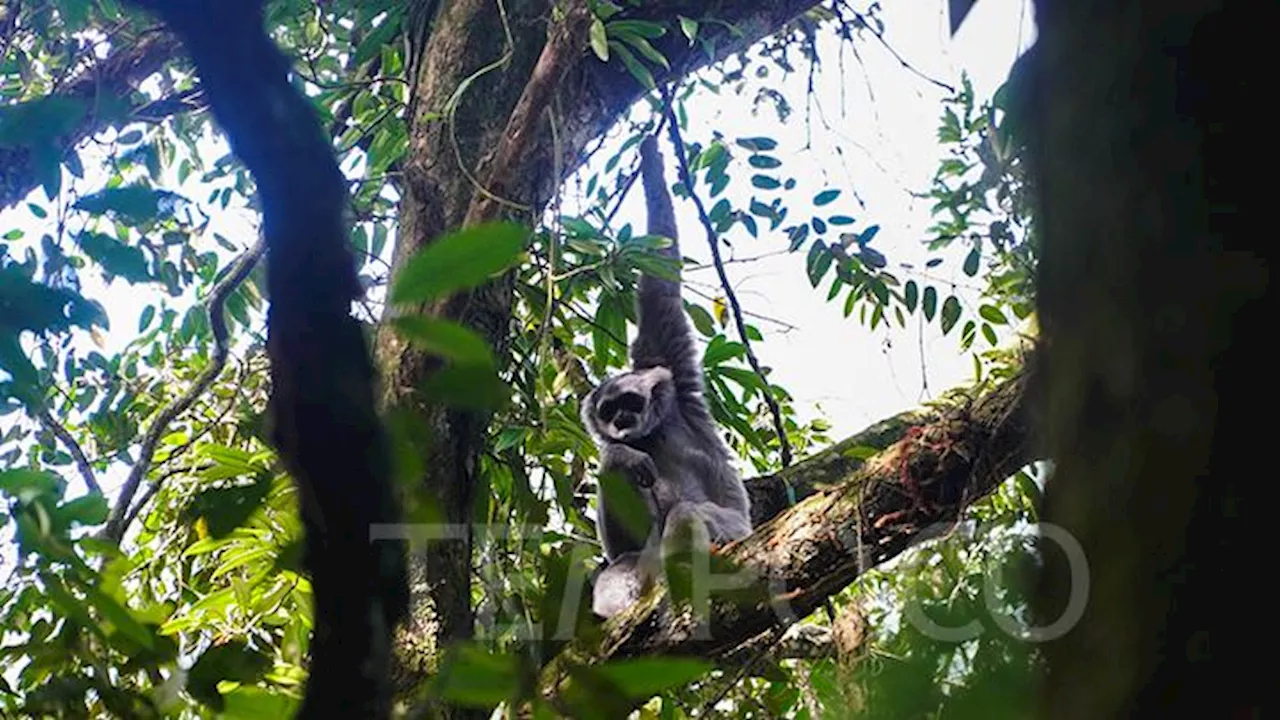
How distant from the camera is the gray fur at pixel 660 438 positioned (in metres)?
6.29

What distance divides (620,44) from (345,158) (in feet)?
4.81

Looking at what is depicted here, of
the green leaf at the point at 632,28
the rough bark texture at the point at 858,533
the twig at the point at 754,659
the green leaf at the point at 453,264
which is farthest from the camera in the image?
the green leaf at the point at 632,28

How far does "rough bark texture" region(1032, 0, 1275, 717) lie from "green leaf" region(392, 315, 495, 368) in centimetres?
47

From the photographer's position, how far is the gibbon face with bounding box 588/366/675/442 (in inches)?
260

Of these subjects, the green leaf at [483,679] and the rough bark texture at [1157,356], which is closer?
→ the rough bark texture at [1157,356]

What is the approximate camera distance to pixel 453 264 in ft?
2.85

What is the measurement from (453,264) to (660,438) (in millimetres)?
6176

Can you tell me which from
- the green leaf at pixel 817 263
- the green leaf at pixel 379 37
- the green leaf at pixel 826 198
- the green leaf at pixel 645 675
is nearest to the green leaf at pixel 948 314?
the green leaf at pixel 817 263

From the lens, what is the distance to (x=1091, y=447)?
1.56 ft

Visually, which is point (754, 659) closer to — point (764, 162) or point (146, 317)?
point (764, 162)

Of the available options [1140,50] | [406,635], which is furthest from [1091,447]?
[406,635]

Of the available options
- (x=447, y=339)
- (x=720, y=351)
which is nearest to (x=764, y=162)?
(x=720, y=351)

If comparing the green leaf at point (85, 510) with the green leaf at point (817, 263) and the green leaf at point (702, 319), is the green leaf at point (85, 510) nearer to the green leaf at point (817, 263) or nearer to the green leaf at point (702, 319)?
the green leaf at point (817, 263)

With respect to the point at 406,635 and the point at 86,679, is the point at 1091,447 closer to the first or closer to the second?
the point at 86,679
